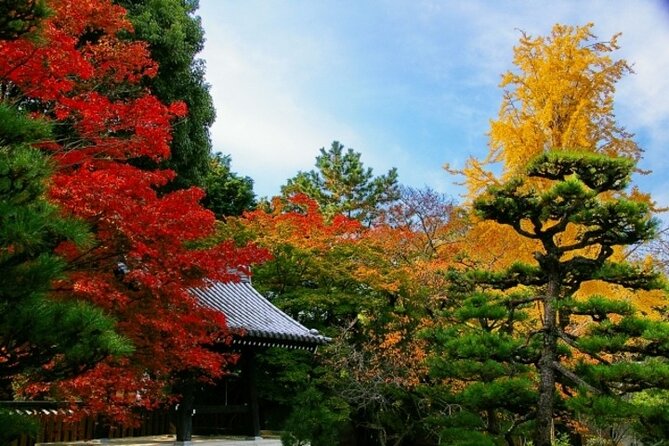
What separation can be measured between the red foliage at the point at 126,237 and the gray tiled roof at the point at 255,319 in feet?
8.47

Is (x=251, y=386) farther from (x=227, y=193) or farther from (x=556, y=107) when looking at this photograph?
(x=227, y=193)

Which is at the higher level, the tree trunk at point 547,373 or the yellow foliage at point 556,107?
the yellow foliage at point 556,107

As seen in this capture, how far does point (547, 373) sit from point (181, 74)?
1118 cm

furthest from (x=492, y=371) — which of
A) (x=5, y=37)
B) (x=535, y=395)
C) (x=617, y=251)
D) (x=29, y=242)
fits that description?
(x=617, y=251)

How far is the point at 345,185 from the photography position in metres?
33.3

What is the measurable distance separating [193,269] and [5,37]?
13.4ft

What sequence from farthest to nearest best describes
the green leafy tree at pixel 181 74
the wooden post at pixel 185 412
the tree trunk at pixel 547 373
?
the green leafy tree at pixel 181 74, the wooden post at pixel 185 412, the tree trunk at pixel 547 373

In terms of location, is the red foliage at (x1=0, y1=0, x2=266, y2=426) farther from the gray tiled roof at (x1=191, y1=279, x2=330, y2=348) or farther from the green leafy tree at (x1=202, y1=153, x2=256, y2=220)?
the green leafy tree at (x1=202, y1=153, x2=256, y2=220)

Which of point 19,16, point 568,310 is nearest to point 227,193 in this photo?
point 568,310

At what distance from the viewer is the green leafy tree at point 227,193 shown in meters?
26.1

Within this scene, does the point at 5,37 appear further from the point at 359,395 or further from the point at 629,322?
the point at 359,395

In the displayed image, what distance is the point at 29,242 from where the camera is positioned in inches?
151

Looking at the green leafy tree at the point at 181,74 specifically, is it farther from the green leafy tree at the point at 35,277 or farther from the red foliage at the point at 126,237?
the green leafy tree at the point at 35,277

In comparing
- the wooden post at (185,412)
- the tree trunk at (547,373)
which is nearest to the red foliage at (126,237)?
the wooden post at (185,412)
